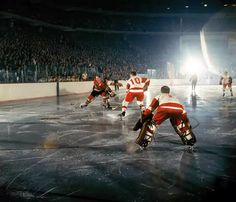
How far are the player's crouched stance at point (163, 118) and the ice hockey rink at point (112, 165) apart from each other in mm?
282

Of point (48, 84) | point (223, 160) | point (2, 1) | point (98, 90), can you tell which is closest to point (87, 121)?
point (98, 90)

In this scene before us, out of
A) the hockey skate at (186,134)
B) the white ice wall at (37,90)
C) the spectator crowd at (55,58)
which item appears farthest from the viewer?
the spectator crowd at (55,58)

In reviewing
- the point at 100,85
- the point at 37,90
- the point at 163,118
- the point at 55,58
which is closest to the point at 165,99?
the point at 163,118

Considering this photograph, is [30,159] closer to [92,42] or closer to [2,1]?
[2,1]

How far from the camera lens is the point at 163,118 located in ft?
24.9

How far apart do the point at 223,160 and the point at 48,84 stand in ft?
70.7

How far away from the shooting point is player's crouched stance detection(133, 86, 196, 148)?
7.52 m

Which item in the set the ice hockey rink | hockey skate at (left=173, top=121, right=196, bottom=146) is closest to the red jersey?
the ice hockey rink

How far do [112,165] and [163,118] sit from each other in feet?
5.67

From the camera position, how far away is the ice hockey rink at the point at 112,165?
4961 millimetres

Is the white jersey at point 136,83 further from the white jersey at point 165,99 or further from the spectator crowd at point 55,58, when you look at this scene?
the spectator crowd at point 55,58

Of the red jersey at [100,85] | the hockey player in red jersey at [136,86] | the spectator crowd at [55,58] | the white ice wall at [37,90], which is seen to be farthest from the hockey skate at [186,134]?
the white ice wall at [37,90]

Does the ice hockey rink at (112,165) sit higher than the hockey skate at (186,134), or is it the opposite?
the hockey skate at (186,134)

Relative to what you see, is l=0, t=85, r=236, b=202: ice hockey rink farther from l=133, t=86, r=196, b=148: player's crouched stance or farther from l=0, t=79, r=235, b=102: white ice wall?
l=0, t=79, r=235, b=102: white ice wall
